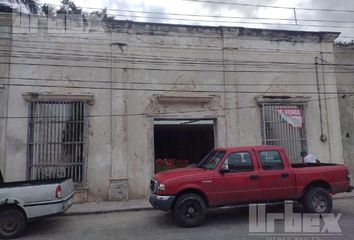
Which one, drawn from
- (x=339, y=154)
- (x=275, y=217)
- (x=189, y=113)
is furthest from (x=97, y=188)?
(x=339, y=154)

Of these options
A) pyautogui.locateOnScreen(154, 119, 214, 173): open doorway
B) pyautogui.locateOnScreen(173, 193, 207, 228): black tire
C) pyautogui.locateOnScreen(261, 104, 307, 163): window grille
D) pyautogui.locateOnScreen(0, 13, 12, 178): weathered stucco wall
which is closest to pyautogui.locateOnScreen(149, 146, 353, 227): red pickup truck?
pyautogui.locateOnScreen(173, 193, 207, 228): black tire

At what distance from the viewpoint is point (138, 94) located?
12508mm

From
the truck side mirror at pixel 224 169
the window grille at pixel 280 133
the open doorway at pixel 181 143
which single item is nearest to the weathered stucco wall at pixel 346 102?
the window grille at pixel 280 133

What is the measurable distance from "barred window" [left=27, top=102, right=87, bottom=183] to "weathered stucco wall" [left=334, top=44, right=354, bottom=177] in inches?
415

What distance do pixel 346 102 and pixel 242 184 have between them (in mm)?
8665

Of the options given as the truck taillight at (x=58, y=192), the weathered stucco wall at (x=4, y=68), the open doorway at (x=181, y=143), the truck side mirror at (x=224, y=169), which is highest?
the weathered stucco wall at (x=4, y=68)

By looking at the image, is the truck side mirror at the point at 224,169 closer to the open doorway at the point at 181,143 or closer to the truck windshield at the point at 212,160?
the truck windshield at the point at 212,160

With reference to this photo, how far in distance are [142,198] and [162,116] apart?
9.89 feet

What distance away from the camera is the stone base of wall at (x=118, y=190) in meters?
11.7

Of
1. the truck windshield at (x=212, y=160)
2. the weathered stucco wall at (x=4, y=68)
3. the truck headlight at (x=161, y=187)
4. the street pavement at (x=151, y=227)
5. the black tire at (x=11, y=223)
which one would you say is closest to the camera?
the street pavement at (x=151, y=227)

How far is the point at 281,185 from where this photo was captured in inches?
342

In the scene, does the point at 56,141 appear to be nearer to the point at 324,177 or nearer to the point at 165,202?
the point at 165,202

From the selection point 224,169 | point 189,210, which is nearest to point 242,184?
point 224,169

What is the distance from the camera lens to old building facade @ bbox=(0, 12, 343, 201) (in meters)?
11.6
